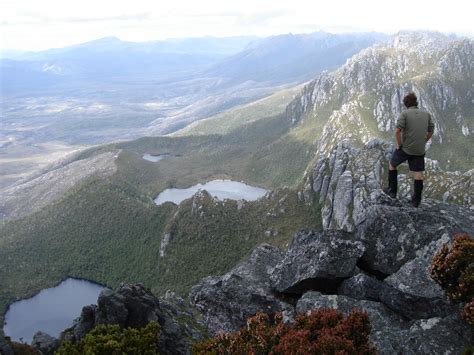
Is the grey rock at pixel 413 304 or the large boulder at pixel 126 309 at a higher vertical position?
the grey rock at pixel 413 304

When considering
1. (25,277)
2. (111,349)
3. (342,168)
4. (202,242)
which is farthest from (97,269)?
(111,349)

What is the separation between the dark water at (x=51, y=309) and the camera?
Result: 166500 mm

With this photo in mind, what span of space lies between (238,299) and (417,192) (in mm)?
15360

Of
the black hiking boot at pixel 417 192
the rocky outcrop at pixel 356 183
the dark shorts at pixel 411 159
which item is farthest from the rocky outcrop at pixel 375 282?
the rocky outcrop at pixel 356 183

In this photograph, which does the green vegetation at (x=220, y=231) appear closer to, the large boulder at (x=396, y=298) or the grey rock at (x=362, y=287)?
the grey rock at (x=362, y=287)

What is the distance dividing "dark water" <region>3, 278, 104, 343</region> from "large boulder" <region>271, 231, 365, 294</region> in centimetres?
15405

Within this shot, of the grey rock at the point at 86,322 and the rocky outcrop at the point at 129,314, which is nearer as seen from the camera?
the rocky outcrop at the point at 129,314

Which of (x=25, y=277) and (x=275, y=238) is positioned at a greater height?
(x=275, y=238)

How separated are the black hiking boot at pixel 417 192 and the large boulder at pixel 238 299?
40.2 feet

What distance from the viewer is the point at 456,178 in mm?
130375

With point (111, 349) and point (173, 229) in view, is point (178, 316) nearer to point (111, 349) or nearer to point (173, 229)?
point (111, 349)

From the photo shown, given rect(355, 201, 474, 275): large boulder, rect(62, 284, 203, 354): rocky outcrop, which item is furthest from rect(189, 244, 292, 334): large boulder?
rect(355, 201, 474, 275): large boulder

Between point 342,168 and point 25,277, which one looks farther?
point 25,277

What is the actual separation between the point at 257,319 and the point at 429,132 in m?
17.4
